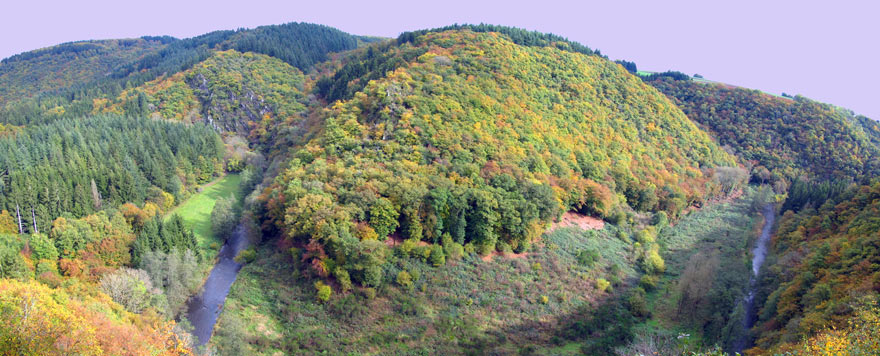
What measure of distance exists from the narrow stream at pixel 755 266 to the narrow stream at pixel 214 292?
5189cm

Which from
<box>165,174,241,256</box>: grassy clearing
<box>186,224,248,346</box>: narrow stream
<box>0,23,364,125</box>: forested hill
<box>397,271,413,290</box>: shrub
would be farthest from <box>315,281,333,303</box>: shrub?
<box>0,23,364,125</box>: forested hill

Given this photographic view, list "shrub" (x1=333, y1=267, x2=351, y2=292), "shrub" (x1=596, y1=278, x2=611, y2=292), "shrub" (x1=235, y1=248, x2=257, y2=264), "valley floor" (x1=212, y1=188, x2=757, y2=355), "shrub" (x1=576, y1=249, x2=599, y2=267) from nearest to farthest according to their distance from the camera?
"valley floor" (x1=212, y1=188, x2=757, y2=355) → "shrub" (x1=333, y1=267, x2=351, y2=292) → "shrub" (x1=596, y1=278, x2=611, y2=292) → "shrub" (x1=576, y1=249, x2=599, y2=267) → "shrub" (x1=235, y1=248, x2=257, y2=264)

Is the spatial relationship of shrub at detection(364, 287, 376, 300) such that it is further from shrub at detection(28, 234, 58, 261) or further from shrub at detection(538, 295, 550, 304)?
shrub at detection(28, 234, 58, 261)

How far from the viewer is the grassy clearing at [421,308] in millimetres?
40844

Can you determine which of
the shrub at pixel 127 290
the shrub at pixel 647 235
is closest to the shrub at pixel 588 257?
the shrub at pixel 647 235

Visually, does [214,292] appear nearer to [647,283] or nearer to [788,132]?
[647,283]

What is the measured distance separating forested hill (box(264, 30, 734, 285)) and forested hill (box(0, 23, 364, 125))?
181ft

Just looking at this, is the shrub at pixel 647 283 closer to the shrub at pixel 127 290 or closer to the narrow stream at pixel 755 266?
the narrow stream at pixel 755 266

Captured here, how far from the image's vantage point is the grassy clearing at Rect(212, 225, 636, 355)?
→ 40.8 m

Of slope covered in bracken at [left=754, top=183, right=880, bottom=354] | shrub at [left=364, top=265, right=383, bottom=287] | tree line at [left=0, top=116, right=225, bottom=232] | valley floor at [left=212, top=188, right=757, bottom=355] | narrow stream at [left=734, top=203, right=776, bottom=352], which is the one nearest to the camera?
slope covered in bracken at [left=754, top=183, right=880, bottom=354]

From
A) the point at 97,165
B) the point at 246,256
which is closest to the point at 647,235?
the point at 246,256

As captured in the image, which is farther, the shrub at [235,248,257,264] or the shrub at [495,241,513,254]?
the shrub at [235,248,257,264]

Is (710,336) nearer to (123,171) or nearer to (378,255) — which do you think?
(378,255)

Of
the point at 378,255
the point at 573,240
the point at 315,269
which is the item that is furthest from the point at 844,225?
the point at 315,269
